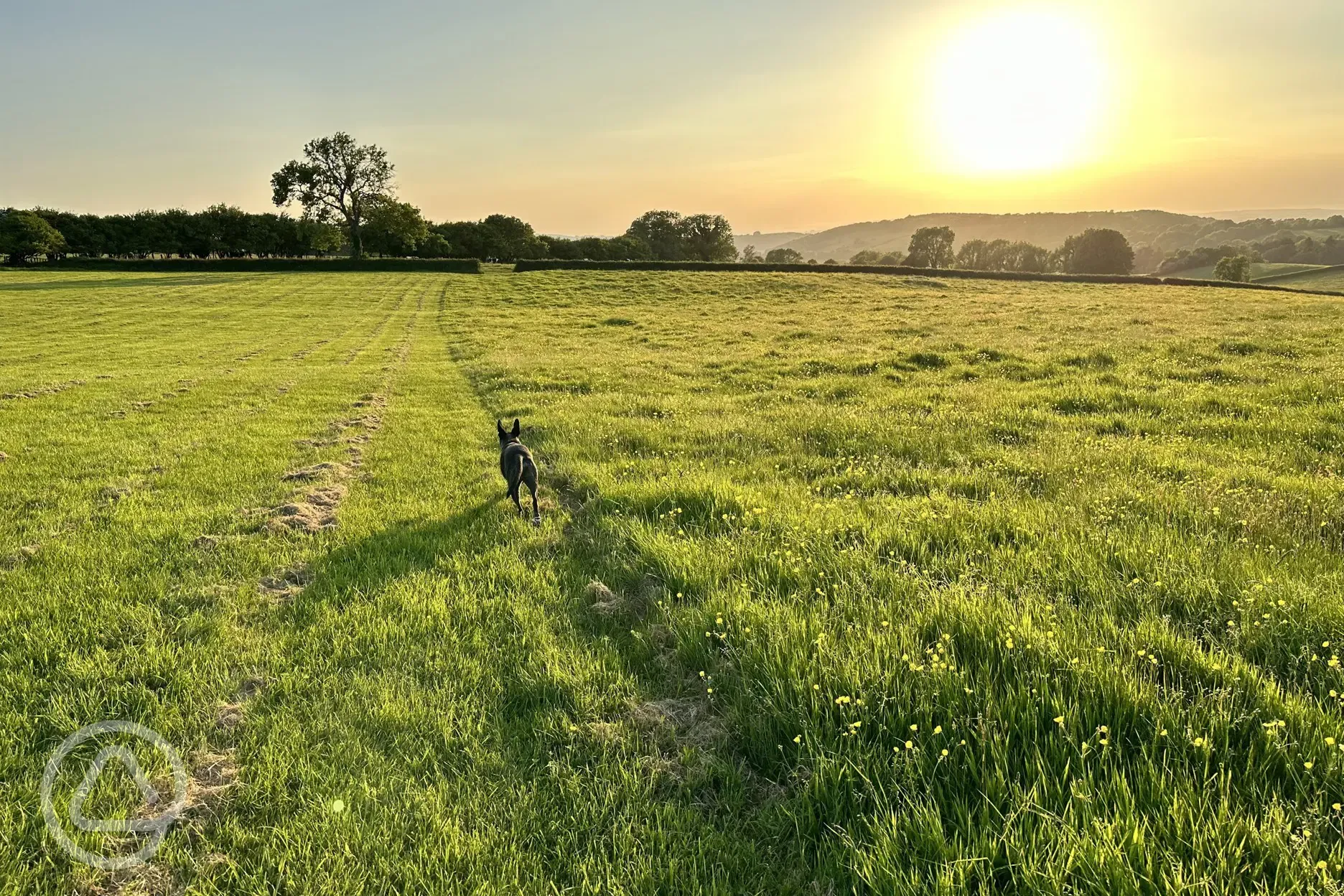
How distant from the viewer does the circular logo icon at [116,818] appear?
2.87 m

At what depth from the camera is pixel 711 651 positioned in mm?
4238

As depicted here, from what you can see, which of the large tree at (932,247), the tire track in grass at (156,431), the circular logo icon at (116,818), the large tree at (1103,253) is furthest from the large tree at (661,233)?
the circular logo icon at (116,818)

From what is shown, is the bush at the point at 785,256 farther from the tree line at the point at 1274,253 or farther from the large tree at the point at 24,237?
the large tree at the point at 24,237

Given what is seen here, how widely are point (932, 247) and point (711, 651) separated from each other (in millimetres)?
152799

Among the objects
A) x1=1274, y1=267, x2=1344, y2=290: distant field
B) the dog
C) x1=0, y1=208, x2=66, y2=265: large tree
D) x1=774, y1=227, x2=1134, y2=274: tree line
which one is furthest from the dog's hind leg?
x1=1274, y1=267, x2=1344, y2=290: distant field

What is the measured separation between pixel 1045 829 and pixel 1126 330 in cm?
2606

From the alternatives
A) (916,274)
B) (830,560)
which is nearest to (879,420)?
(830,560)

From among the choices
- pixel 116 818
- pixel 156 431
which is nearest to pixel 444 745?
pixel 116 818

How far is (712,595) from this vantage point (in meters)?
4.86

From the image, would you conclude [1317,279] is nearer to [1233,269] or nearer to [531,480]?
[1233,269]

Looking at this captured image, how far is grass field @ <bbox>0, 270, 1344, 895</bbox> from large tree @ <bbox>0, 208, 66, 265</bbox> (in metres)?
95.5

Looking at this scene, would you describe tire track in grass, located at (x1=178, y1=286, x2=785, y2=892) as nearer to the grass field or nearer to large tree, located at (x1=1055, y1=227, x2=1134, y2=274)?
the grass field

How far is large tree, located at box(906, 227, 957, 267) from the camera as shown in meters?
136

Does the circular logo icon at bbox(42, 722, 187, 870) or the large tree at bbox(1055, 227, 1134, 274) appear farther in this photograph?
the large tree at bbox(1055, 227, 1134, 274)
